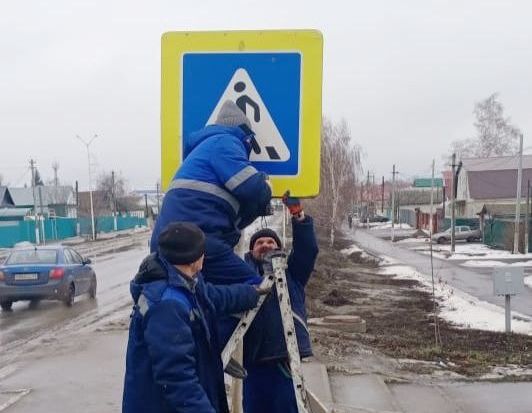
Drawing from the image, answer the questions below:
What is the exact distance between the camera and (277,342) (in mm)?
3621

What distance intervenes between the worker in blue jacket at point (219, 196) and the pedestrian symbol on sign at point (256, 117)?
0.72 feet

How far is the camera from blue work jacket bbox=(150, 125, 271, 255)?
9.69 ft

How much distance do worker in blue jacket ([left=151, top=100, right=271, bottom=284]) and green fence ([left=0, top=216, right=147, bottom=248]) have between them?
5280 cm

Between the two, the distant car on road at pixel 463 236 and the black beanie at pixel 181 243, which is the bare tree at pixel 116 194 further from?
the black beanie at pixel 181 243

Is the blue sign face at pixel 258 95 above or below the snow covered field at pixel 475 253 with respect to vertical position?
above

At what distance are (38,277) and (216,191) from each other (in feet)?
44.8

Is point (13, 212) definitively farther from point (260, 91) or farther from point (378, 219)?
point (260, 91)

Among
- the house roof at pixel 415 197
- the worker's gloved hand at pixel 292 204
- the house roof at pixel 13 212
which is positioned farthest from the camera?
the house roof at pixel 415 197

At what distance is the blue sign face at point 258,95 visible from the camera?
3.44m

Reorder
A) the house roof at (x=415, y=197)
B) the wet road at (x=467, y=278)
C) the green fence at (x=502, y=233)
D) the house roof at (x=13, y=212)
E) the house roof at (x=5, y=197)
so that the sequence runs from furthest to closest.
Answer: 1. the house roof at (x=415, y=197)
2. the house roof at (x=5, y=197)
3. the house roof at (x=13, y=212)
4. the green fence at (x=502, y=233)
5. the wet road at (x=467, y=278)

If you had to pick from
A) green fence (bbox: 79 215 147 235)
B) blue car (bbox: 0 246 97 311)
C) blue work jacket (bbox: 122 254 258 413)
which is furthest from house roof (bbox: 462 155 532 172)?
blue work jacket (bbox: 122 254 258 413)

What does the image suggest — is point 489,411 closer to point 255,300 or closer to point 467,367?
point 467,367

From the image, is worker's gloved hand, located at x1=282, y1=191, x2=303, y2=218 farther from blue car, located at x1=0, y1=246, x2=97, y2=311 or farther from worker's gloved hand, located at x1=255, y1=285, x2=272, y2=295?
blue car, located at x1=0, y1=246, x2=97, y2=311

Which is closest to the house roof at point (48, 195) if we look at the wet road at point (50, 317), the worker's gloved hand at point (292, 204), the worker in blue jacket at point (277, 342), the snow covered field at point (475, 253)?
the snow covered field at point (475, 253)
